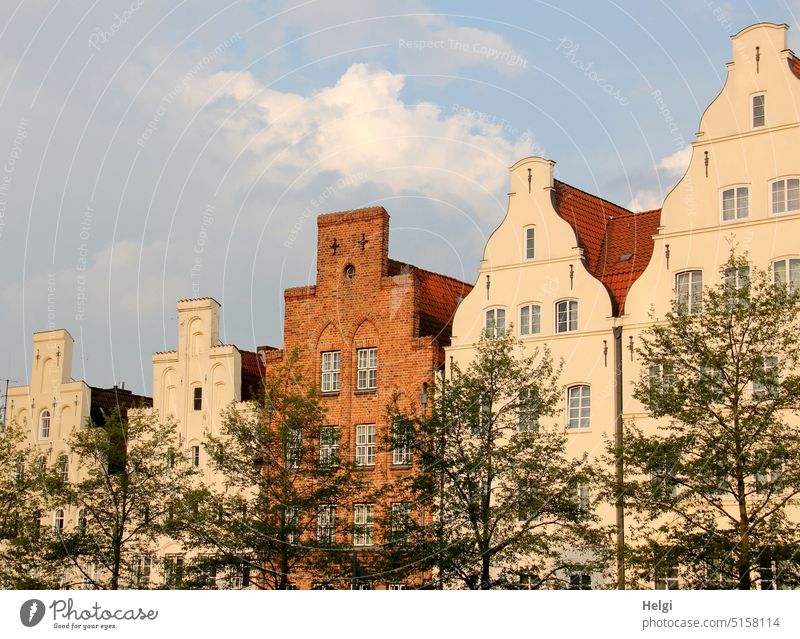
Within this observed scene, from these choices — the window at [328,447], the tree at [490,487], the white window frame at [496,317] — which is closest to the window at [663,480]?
the tree at [490,487]

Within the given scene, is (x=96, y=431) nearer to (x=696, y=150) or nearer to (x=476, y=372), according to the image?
(x=476, y=372)

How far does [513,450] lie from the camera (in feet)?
153

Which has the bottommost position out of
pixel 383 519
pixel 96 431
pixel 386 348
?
pixel 383 519

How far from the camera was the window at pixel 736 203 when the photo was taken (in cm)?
5019

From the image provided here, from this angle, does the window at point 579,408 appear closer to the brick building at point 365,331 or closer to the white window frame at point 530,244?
the white window frame at point 530,244

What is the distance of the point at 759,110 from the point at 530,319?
38.1 feet

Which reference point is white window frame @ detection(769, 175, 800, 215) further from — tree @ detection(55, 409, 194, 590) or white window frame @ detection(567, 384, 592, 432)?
tree @ detection(55, 409, 194, 590)

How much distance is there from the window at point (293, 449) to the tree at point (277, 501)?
0.04 metres

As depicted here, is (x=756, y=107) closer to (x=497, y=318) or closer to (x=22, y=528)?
(x=497, y=318)

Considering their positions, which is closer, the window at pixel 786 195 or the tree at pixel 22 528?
the window at pixel 786 195

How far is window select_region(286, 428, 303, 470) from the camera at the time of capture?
51.0 metres

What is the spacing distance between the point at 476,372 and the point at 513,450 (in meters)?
3.38
